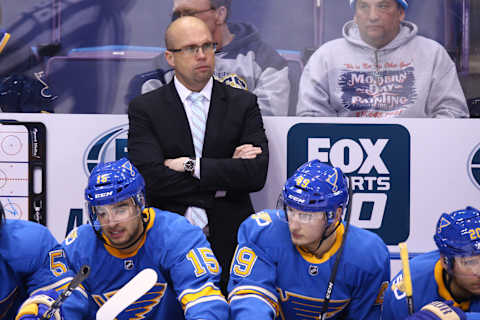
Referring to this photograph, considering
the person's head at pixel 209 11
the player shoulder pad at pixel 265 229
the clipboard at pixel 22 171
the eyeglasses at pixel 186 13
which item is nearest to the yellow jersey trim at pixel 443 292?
the player shoulder pad at pixel 265 229

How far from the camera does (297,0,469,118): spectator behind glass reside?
4.02m

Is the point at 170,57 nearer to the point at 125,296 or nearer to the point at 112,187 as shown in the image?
the point at 112,187

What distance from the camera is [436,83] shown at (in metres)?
4.03

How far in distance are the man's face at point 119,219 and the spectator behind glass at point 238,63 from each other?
1.56 m

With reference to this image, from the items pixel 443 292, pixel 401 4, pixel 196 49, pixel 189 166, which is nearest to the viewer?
pixel 443 292

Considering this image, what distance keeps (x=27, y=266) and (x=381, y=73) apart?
2.46 m

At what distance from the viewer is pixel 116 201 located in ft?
8.45

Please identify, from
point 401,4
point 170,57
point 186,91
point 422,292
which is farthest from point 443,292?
point 401,4

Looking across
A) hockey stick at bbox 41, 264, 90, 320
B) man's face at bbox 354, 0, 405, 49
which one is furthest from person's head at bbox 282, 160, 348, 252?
man's face at bbox 354, 0, 405, 49

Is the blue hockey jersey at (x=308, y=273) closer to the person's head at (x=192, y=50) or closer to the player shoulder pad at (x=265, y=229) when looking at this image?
the player shoulder pad at (x=265, y=229)

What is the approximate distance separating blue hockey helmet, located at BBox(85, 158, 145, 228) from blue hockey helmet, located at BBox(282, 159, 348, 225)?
60cm

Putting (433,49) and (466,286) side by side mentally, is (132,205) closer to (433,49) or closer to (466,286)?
(466,286)

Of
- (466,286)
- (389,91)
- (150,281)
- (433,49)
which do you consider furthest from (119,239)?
(433,49)

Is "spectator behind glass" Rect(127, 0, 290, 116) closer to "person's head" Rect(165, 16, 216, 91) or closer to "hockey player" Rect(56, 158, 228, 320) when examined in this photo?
"person's head" Rect(165, 16, 216, 91)
